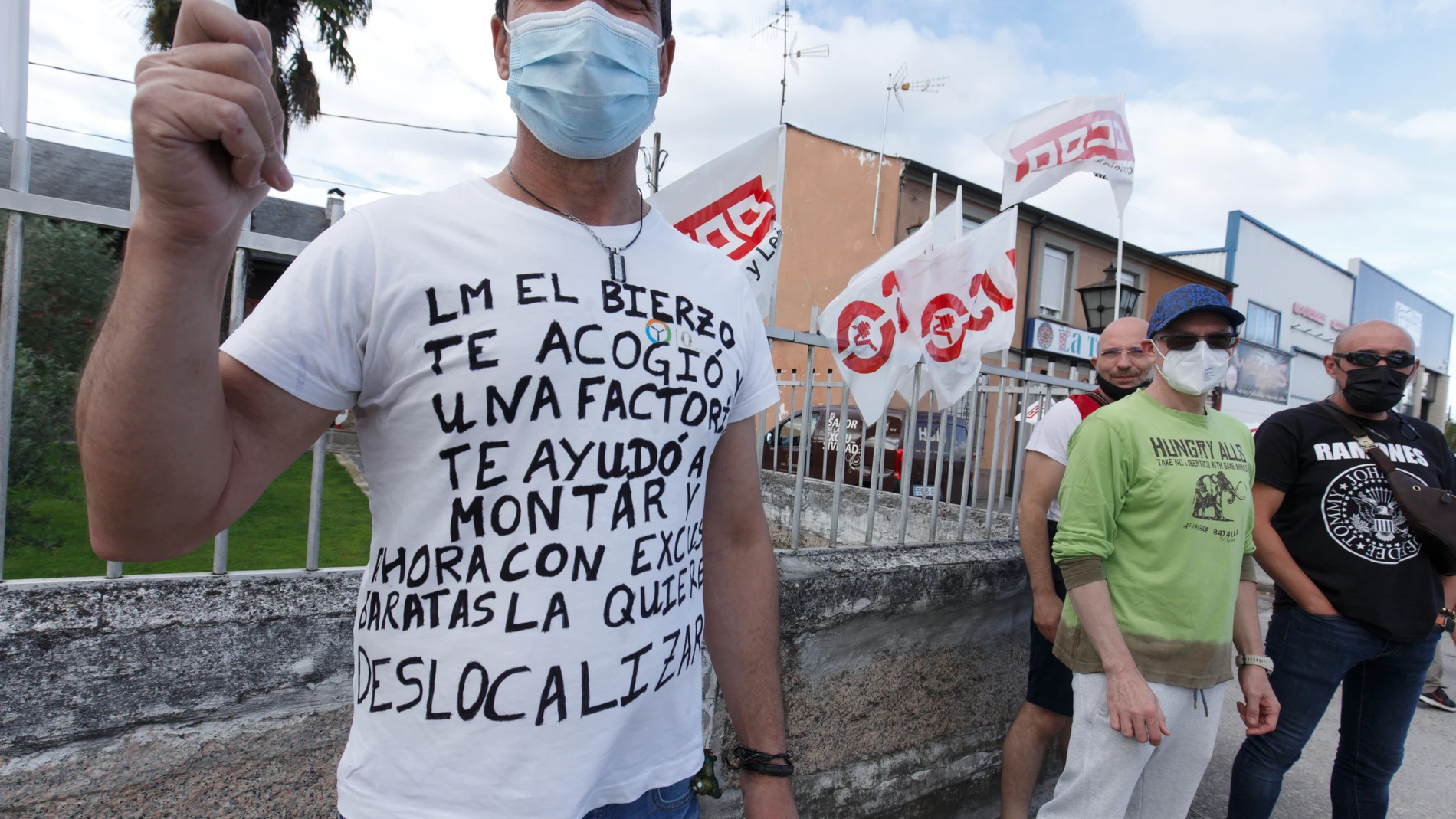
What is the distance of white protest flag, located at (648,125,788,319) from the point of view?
11.7 ft

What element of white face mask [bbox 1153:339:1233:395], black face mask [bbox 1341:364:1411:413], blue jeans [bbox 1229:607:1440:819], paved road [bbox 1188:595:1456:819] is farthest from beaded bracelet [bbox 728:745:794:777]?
paved road [bbox 1188:595:1456:819]

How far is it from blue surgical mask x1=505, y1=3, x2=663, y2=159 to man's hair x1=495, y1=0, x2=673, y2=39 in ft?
0.31

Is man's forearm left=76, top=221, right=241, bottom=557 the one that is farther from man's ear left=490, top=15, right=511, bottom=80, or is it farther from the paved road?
the paved road

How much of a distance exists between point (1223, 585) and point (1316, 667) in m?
Answer: 0.87

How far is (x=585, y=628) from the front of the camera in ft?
3.51

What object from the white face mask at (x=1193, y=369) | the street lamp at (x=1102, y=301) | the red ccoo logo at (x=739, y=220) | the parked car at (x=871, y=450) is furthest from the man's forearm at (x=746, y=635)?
the street lamp at (x=1102, y=301)

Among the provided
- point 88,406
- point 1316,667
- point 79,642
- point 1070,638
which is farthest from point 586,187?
point 1316,667

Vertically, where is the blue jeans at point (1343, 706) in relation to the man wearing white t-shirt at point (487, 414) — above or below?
below

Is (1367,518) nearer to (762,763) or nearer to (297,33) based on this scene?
(762,763)

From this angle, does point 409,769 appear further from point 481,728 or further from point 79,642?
point 79,642

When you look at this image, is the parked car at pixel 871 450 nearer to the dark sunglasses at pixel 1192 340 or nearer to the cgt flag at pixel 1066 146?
the dark sunglasses at pixel 1192 340

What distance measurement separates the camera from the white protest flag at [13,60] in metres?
1.28

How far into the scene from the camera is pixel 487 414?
102cm

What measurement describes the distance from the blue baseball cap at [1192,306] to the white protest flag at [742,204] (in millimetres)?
1580
